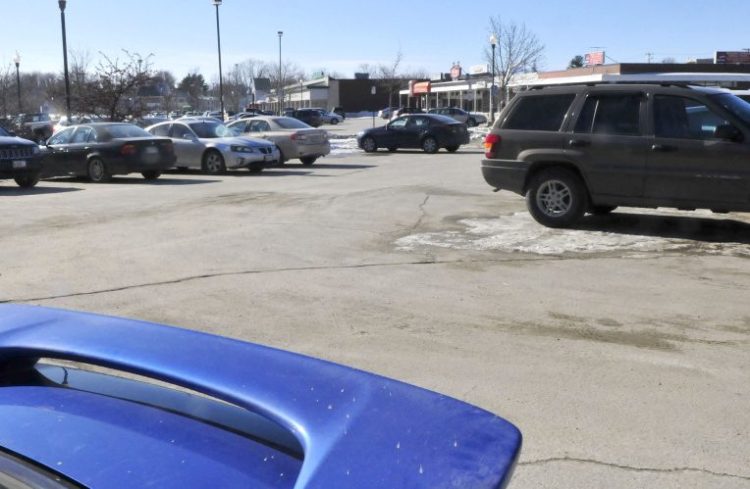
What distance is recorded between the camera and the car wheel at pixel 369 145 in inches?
1180

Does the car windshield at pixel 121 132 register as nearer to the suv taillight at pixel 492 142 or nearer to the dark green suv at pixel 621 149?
the suv taillight at pixel 492 142

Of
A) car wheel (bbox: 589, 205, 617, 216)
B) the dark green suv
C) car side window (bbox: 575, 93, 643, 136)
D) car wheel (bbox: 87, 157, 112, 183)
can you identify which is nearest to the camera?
the dark green suv

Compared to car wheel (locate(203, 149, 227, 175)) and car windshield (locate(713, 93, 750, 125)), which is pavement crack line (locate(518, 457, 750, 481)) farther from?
car wheel (locate(203, 149, 227, 175))

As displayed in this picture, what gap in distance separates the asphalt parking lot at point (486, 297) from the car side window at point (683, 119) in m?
1.34

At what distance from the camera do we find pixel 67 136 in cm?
1914

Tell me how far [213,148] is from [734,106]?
45.6 feet

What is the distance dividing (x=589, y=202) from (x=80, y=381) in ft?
29.7

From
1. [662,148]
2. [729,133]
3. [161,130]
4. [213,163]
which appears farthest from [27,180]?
[729,133]

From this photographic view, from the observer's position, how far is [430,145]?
1121 inches

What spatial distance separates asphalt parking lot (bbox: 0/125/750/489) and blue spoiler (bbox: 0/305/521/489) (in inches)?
78.1

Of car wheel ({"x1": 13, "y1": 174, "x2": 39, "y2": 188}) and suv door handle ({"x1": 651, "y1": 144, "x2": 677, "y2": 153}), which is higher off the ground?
suv door handle ({"x1": 651, "y1": 144, "x2": 677, "y2": 153})

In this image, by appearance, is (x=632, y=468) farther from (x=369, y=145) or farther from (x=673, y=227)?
(x=369, y=145)

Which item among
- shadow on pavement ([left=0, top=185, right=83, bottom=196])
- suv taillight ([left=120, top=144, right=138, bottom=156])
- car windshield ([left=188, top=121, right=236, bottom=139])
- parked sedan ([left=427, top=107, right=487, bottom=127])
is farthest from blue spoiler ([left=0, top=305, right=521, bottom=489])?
parked sedan ([left=427, top=107, right=487, bottom=127])

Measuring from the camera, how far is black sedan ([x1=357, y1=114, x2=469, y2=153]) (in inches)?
1116
